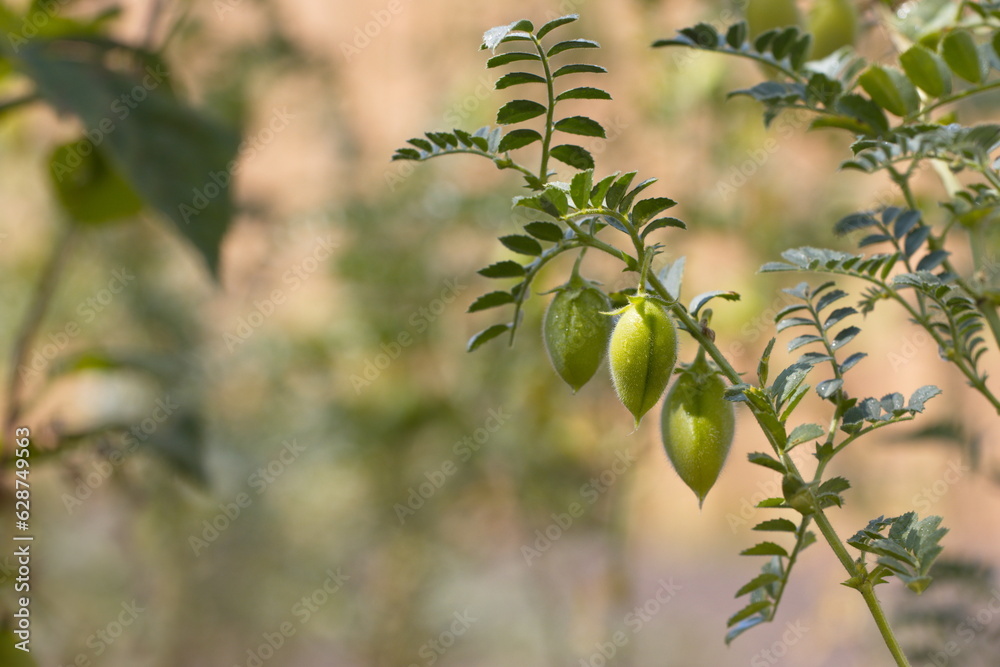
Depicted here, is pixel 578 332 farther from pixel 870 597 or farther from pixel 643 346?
pixel 870 597

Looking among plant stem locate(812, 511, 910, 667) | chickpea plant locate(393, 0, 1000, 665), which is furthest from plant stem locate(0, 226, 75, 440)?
plant stem locate(812, 511, 910, 667)

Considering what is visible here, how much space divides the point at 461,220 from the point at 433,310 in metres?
0.19

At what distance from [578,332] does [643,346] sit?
0.03 metres

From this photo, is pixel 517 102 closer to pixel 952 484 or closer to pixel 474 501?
pixel 952 484

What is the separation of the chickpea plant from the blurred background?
1.88 feet

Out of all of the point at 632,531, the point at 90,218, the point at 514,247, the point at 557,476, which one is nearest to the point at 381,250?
the point at 557,476

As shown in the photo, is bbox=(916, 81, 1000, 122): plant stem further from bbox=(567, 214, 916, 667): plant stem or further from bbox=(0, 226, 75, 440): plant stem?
bbox=(0, 226, 75, 440): plant stem

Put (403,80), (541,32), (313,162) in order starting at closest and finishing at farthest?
(541,32), (403,80), (313,162)

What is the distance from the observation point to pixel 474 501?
1.59 metres

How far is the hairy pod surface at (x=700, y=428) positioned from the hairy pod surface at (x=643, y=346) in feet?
0.06

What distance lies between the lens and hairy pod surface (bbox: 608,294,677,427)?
32cm

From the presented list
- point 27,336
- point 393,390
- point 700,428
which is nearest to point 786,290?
point 700,428

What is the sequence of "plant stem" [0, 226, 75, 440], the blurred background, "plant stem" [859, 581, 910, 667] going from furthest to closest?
the blurred background
"plant stem" [0, 226, 75, 440]
"plant stem" [859, 581, 910, 667]

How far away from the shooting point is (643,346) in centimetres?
32
